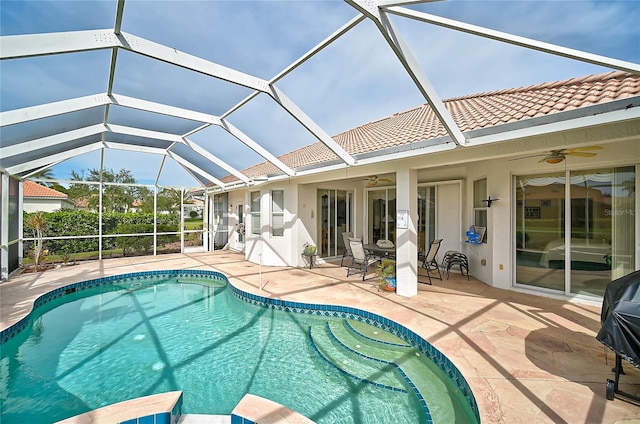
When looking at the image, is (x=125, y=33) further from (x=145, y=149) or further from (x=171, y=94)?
(x=145, y=149)

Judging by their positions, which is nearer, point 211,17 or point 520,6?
point 520,6

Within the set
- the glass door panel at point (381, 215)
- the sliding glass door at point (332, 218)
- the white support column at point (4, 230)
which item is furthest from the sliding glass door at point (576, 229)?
the white support column at point (4, 230)

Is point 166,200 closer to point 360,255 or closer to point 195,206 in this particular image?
point 195,206

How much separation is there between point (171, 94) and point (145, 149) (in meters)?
6.49

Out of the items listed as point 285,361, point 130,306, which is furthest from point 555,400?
point 130,306

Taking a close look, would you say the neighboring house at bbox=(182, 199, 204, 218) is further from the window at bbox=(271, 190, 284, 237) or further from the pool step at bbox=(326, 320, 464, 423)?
the pool step at bbox=(326, 320, 464, 423)

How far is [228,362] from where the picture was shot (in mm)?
4746

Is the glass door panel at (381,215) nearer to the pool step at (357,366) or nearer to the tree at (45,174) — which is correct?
the pool step at (357,366)

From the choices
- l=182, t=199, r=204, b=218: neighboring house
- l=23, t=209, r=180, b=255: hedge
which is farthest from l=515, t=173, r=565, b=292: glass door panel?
l=23, t=209, r=180, b=255: hedge

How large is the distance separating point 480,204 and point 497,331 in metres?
4.71

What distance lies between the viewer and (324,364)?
4.64 m

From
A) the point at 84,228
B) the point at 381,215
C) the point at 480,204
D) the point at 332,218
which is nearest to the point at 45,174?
the point at 84,228

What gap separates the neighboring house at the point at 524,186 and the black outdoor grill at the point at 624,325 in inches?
90.7

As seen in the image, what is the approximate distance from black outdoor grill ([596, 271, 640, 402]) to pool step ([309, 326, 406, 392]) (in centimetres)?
241
